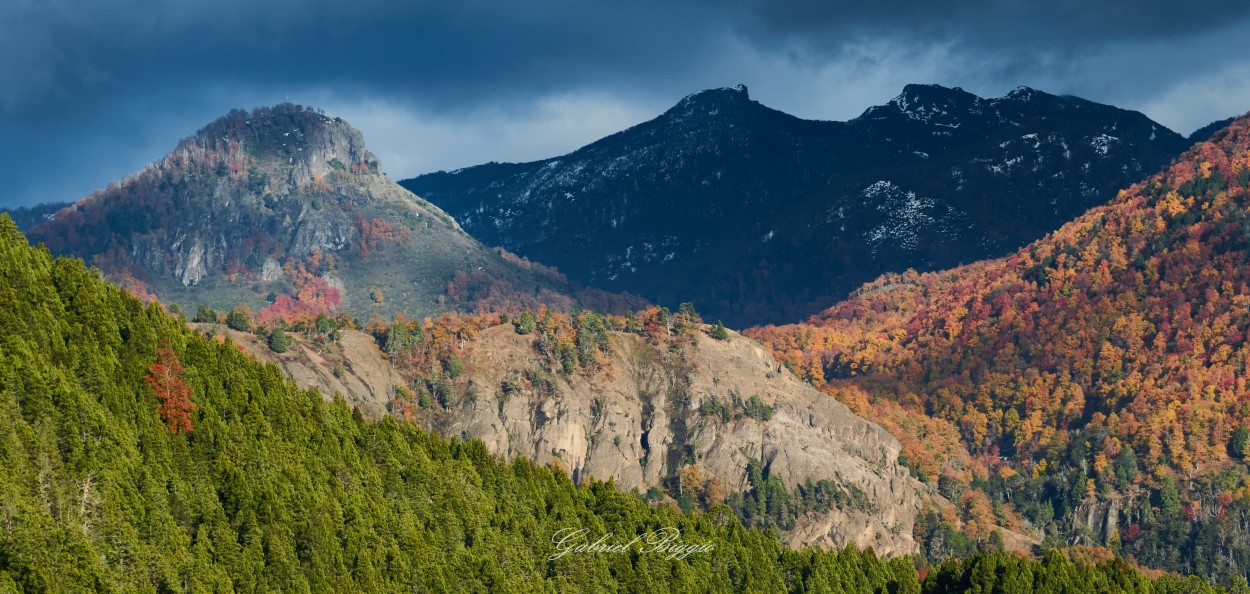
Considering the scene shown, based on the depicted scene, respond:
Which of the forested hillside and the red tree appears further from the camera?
the red tree

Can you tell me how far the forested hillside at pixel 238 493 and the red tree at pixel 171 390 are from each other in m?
0.18

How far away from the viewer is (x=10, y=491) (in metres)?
113

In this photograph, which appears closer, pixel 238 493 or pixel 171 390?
pixel 238 493

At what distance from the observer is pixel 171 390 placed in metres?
153

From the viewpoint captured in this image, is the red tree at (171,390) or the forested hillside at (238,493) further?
the red tree at (171,390)

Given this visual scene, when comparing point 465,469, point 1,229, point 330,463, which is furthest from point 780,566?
point 1,229

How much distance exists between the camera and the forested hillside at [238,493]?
4803 inches

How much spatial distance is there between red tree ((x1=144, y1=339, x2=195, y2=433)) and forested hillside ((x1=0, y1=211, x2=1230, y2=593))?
184 millimetres

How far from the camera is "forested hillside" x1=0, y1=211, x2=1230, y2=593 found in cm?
12200

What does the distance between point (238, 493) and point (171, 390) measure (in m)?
15.6

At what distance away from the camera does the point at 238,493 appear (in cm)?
14162

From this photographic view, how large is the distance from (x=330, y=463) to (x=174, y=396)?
1677 cm

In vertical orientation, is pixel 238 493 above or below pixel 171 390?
below

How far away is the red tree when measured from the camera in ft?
488
